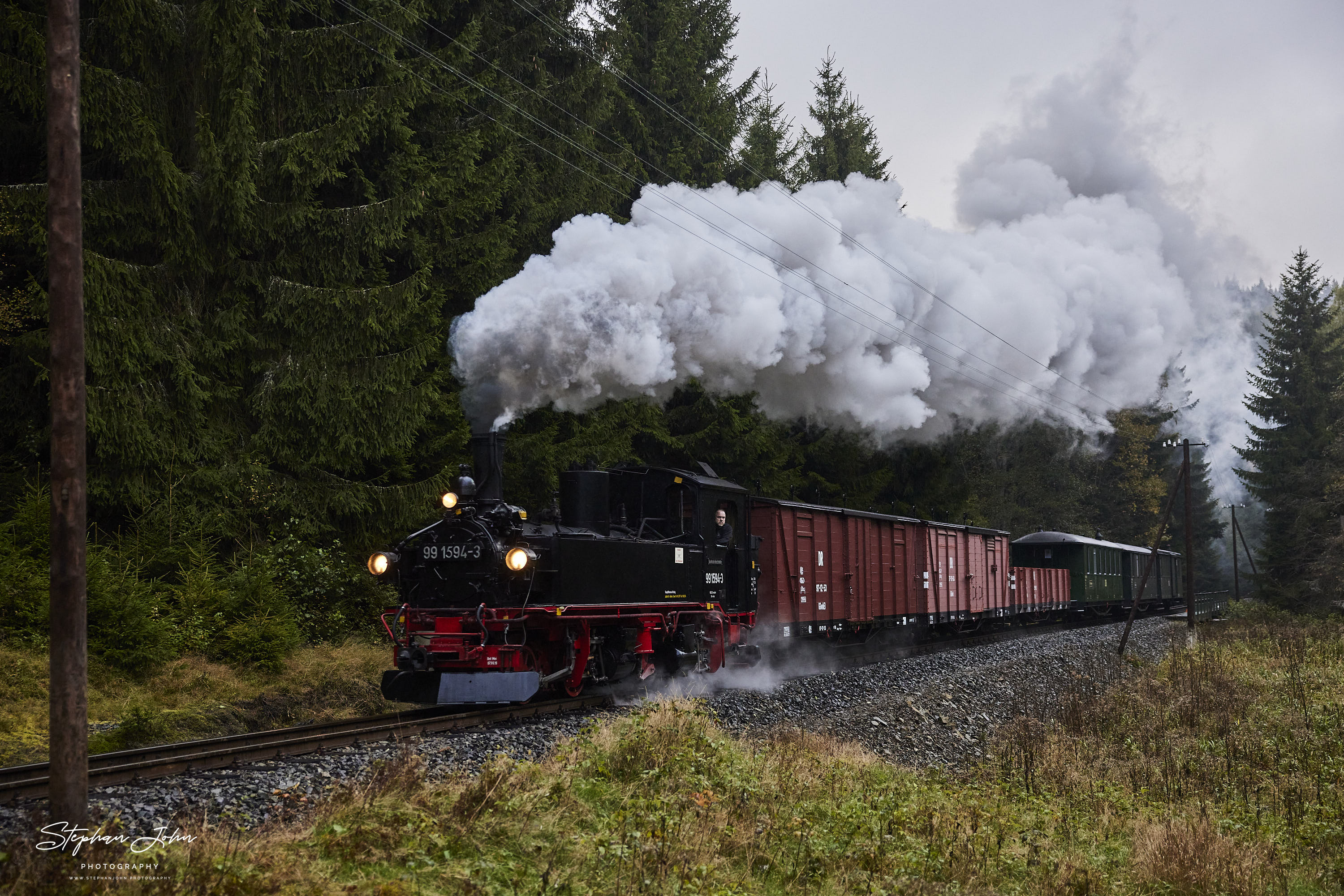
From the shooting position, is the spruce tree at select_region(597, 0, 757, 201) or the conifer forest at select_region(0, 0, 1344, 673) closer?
the conifer forest at select_region(0, 0, 1344, 673)

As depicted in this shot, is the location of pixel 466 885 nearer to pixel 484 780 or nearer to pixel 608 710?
pixel 484 780

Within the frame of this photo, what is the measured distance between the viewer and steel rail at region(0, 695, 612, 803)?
7.06 meters

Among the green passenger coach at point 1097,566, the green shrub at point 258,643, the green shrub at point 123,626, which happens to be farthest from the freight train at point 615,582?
the green passenger coach at point 1097,566

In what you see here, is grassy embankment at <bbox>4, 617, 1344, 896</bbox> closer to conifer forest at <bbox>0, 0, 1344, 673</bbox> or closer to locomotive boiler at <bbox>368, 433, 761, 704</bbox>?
locomotive boiler at <bbox>368, 433, 761, 704</bbox>

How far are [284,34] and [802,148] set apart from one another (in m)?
22.3

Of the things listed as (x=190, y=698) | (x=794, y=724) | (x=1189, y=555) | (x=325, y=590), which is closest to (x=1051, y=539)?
(x=1189, y=555)

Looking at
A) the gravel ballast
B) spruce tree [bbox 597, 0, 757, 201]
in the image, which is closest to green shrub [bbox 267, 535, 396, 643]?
the gravel ballast

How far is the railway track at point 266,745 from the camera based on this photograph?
7.08 meters

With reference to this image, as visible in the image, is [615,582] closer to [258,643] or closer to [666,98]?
[258,643]

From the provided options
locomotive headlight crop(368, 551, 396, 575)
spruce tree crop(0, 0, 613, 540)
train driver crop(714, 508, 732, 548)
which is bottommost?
locomotive headlight crop(368, 551, 396, 575)

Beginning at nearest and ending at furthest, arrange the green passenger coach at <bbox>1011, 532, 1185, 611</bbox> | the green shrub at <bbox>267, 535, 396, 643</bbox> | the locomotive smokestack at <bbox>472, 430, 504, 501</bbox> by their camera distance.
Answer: the locomotive smokestack at <bbox>472, 430, 504, 501</bbox>
the green shrub at <bbox>267, 535, 396, 643</bbox>
the green passenger coach at <bbox>1011, 532, 1185, 611</bbox>

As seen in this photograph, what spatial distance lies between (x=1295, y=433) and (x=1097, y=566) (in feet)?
51.7

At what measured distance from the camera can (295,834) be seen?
5.36 m

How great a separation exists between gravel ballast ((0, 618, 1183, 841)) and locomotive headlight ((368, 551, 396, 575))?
2206mm
